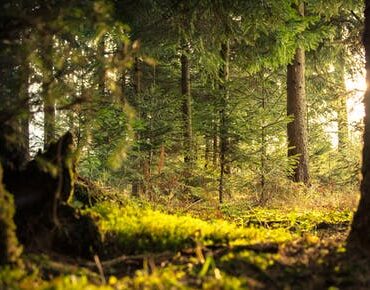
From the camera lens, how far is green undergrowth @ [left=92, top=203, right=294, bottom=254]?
4.96 metres

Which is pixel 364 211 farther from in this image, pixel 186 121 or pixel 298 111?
pixel 186 121

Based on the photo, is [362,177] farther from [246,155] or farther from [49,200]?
[246,155]

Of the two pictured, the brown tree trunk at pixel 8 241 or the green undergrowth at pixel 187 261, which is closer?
the green undergrowth at pixel 187 261

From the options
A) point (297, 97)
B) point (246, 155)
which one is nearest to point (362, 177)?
point (246, 155)

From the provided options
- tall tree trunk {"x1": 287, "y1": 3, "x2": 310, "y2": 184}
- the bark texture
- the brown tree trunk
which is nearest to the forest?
the brown tree trunk

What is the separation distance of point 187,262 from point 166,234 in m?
0.93

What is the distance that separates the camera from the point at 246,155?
1158 centimetres

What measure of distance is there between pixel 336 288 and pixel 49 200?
9.11 ft

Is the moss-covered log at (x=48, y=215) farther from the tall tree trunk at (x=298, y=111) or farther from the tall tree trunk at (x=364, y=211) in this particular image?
the tall tree trunk at (x=298, y=111)

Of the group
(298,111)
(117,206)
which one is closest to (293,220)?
(117,206)

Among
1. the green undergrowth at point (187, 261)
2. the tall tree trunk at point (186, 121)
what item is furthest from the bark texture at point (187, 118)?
the green undergrowth at point (187, 261)

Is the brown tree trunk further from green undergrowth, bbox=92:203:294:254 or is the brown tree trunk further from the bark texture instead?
the bark texture

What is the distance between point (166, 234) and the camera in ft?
16.9

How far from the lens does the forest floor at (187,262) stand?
11.5 ft
